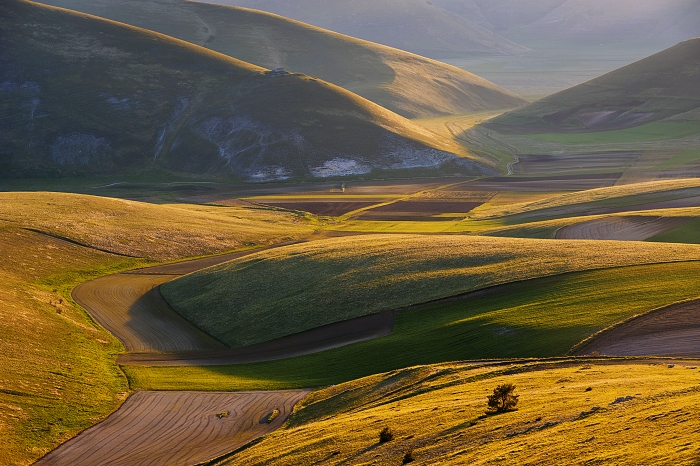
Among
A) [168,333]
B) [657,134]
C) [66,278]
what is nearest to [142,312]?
[168,333]

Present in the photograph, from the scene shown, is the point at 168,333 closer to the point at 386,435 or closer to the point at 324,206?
the point at 386,435

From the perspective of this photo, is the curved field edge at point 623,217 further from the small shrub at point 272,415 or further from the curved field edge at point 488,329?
the small shrub at point 272,415

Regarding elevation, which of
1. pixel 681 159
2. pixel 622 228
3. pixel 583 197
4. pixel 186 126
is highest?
pixel 681 159

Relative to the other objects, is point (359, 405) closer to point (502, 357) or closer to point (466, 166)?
point (502, 357)

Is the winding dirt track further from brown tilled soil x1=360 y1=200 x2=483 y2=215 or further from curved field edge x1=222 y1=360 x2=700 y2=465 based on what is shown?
brown tilled soil x1=360 y1=200 x2=483 y2=215

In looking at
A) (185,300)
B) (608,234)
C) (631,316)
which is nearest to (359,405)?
(631,316)
